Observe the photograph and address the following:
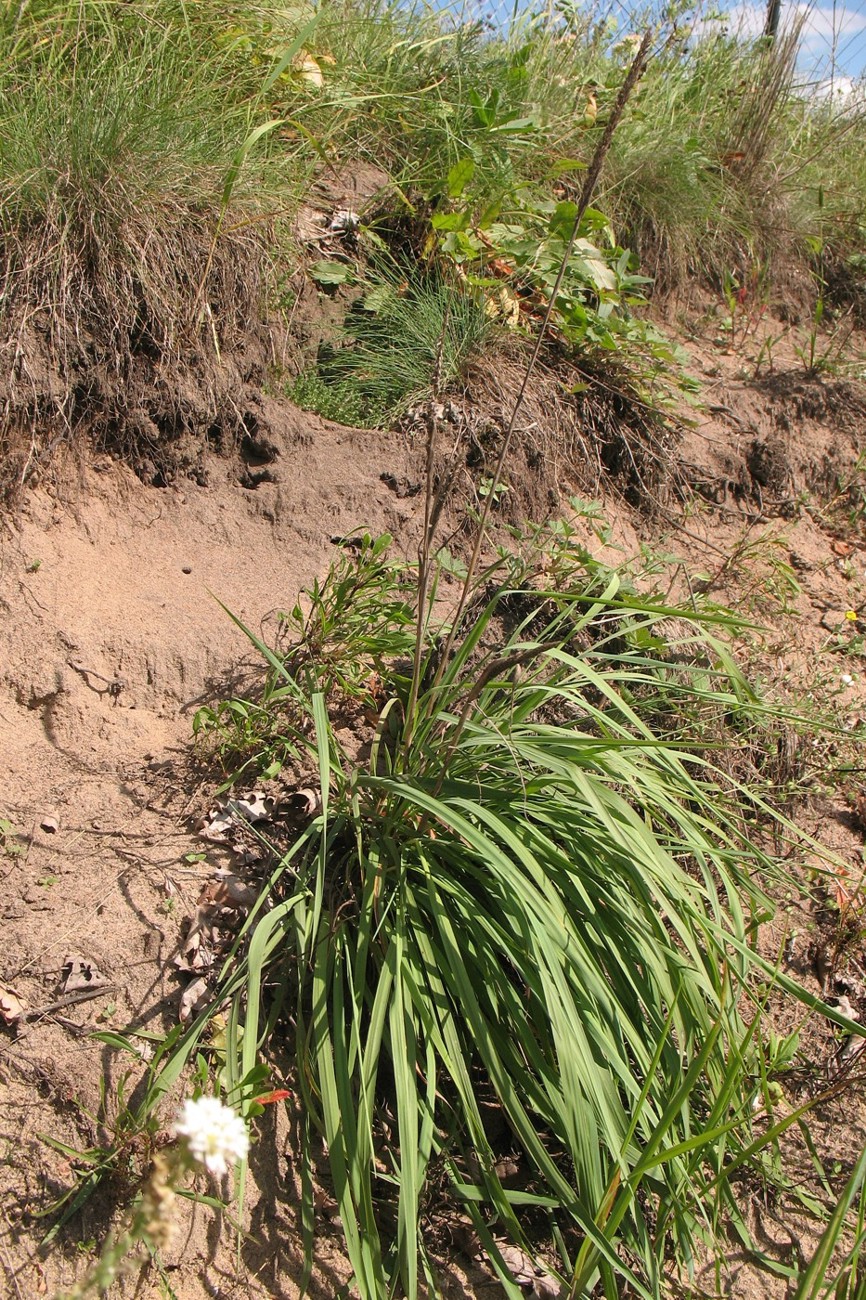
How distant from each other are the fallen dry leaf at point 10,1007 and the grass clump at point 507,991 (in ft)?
1.33

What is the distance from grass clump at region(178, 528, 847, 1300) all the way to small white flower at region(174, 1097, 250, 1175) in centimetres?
81

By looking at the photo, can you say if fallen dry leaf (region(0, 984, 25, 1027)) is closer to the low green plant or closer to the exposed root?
the exposed root

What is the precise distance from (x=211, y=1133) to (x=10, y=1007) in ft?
3.71

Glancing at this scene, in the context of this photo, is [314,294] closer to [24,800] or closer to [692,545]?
[692,545]

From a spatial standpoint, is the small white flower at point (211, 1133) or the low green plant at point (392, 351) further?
the low green plant at point (392, 351)

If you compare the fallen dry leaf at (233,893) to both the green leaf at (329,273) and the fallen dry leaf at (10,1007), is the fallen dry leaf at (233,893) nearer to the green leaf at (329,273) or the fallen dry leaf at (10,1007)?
the fallen dry leaf at (10,1007)

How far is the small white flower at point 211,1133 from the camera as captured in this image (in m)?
1.01

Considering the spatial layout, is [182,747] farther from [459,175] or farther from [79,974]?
[459,175]

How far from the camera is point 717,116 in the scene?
4949mm

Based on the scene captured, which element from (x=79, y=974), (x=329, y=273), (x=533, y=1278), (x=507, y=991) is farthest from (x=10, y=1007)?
(x=329, y=273)

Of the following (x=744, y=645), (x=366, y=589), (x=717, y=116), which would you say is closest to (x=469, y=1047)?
(x=366, y=589)

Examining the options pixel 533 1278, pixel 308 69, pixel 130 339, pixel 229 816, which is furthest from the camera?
pixel 308 69

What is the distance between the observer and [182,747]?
257cm

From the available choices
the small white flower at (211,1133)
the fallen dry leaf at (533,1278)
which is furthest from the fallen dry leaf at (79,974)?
the small white flower at (211,1133)
